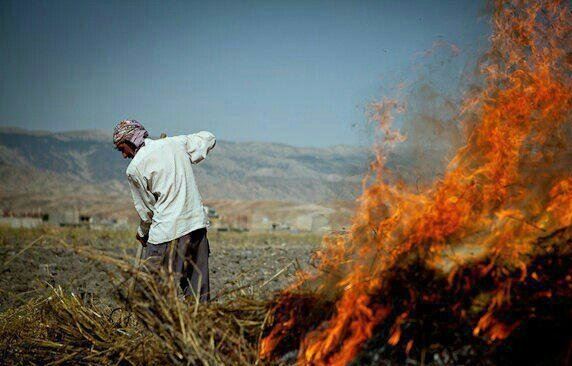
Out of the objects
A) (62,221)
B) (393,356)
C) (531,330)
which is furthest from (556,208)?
(62,221)

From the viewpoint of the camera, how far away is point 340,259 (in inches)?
155

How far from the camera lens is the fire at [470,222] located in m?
3.19

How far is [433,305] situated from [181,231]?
8.49 ft

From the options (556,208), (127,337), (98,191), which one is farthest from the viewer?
(98,191)

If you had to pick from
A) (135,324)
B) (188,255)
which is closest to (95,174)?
(135,324)

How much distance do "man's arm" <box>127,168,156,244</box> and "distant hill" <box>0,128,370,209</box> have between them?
87397mm

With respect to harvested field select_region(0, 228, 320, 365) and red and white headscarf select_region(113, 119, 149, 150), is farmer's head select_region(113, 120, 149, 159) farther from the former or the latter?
harvested field select_region(0, 228, 320, 365)

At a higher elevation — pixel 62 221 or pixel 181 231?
pixel 181 231

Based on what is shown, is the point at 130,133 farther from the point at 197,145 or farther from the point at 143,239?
the point at 143,239

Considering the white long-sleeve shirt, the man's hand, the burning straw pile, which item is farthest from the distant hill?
the burning straw pile

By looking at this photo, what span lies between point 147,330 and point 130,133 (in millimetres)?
1958

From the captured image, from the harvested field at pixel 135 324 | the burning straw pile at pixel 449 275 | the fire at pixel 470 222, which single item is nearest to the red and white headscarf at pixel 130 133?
the harvested field at pixel 135 324

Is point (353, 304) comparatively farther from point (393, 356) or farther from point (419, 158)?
point (419, 158)

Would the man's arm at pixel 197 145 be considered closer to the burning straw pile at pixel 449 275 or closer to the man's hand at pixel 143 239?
the man's hand at pixel 143 239
